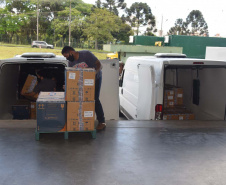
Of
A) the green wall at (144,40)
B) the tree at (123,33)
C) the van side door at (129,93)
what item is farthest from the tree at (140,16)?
the van side door at (129,93)

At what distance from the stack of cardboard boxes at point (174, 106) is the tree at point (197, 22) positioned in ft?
195

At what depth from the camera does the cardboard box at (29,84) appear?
7.41m

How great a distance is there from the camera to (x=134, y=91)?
22.0 feet

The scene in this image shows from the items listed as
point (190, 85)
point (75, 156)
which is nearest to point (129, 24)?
point (190, 85)

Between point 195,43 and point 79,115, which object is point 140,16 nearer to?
point 195,43

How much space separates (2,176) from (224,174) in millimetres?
2733

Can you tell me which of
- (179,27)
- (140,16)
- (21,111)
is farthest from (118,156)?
(179,27)

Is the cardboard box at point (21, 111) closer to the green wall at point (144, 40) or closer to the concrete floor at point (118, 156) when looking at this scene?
the concrete floor at point (118, 156)

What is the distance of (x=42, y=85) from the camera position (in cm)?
689

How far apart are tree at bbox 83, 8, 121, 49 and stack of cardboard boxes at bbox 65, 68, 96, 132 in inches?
1435

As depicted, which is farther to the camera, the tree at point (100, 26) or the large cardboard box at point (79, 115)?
the tree at point (100, 26)

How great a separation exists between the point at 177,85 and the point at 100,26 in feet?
117

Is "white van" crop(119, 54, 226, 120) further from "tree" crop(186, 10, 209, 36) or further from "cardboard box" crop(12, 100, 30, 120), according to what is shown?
"tree" crop(186, 10, 209, 36)

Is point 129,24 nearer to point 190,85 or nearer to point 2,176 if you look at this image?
point 190,85
